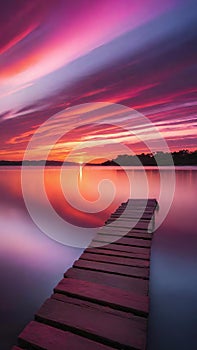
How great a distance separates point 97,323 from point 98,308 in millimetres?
352

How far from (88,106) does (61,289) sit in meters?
15.7

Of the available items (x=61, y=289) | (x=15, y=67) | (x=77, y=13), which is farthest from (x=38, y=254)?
(x=15, y=67)

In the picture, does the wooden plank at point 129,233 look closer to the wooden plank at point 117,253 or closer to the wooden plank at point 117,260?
the wooden plank at point 117,253

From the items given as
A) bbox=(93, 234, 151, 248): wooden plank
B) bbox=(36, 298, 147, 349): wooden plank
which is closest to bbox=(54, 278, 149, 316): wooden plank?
bbox=(36, 298, 147, 349): wooden plank

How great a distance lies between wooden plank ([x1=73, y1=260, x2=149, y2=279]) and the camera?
4.61 metres

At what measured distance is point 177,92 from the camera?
14.0m

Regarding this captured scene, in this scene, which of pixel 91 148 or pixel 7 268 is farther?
pixel 91 148

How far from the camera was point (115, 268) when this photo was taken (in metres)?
4.88

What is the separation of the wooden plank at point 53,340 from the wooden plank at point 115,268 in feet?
6.27

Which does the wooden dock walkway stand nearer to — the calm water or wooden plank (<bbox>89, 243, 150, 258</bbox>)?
wooden plank (<bbox>89, 243, 150, 258</bbox>)

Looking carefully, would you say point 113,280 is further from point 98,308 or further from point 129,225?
point 129,225

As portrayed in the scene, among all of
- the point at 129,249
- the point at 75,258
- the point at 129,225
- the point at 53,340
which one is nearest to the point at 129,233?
the point at 129,225

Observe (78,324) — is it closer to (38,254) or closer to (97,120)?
(38,254)

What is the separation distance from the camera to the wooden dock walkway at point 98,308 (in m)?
2.79
